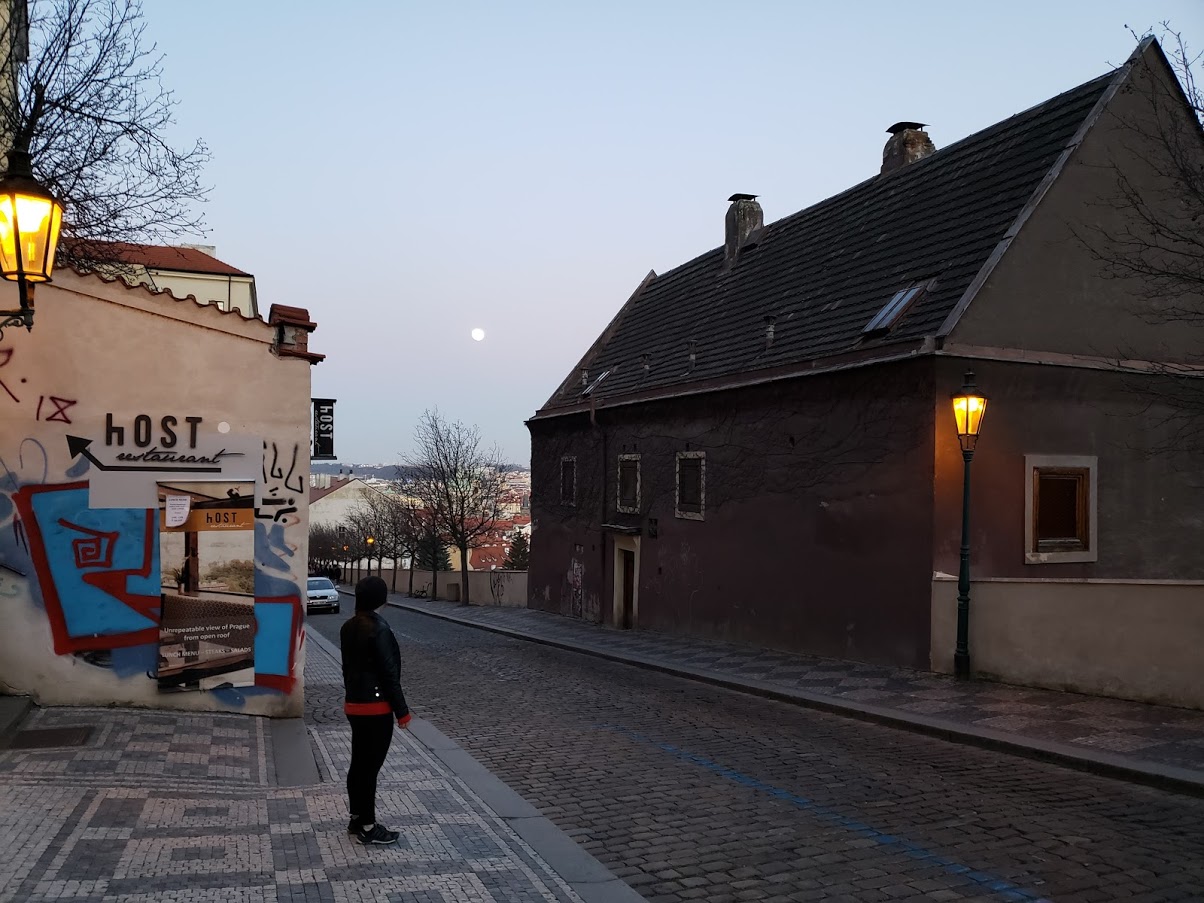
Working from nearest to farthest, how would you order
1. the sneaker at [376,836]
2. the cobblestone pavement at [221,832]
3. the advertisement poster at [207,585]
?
the cobblestone pavement at [221,832] → the sneaker at [376,836] → the advertisement poster at [207,585]

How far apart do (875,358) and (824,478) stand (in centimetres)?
252

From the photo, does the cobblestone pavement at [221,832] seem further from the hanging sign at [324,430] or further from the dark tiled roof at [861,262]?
the dark tiled roof at [861,262]

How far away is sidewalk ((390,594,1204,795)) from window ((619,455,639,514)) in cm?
643

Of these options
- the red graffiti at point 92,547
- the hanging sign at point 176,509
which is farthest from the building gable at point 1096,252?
the red graffiti at point 92,547

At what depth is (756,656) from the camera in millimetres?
18297

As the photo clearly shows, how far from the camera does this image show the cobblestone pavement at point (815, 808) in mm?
6078

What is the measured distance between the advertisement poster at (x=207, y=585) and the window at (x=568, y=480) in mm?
19878

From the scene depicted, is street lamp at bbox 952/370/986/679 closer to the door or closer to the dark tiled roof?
the dark tiled roof

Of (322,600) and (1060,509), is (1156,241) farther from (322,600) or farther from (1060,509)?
(322,600)

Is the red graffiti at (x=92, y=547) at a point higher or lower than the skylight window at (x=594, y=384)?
lower

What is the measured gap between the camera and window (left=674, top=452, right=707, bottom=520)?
22219 mm

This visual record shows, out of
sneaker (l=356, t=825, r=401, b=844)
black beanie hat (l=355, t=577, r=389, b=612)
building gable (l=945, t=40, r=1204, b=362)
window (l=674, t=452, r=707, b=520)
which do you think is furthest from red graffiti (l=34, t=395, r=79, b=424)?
window (l=674, t=452, r=707, b=520)

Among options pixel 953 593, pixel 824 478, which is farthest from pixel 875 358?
pixel 953 593

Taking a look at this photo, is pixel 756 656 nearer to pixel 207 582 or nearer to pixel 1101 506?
pixel 1101 506
